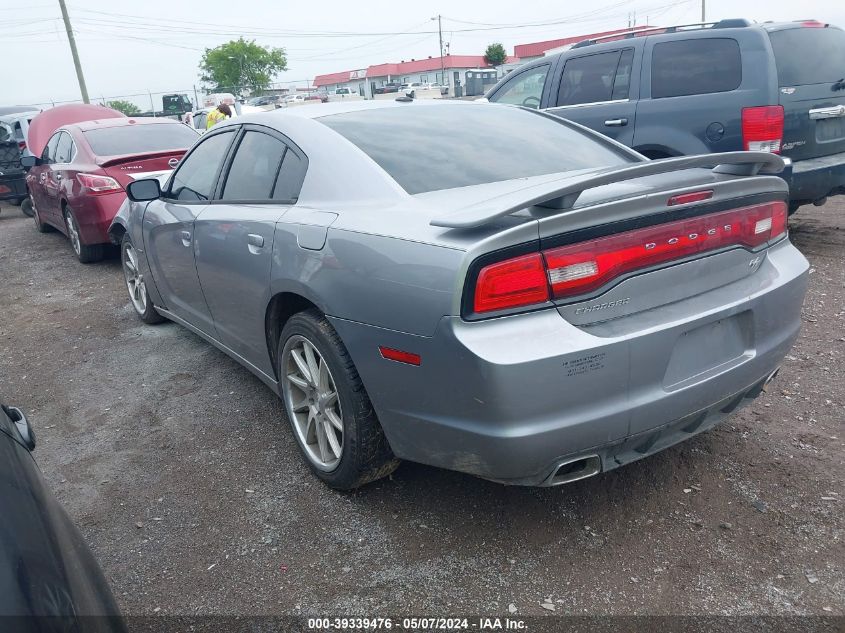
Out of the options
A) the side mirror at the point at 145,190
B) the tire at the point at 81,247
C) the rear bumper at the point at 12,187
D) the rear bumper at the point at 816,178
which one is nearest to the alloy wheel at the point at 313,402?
the side mirror at the point at 145,190

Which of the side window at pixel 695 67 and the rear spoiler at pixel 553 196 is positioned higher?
the side window at pixel 695 67

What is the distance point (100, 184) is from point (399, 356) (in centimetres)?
595

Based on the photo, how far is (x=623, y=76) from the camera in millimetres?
6434

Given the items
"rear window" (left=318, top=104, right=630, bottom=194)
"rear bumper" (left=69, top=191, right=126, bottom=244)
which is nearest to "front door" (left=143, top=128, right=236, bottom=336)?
"rear window" (left=318, top=104, right=630, bottom=194)

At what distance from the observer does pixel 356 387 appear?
2547mm

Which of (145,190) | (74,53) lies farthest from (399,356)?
(74,53)

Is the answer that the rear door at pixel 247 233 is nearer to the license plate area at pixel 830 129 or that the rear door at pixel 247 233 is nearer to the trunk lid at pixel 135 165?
the trunk lid at pixel 135 165

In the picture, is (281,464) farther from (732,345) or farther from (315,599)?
(732,345)

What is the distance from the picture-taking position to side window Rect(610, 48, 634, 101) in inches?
251

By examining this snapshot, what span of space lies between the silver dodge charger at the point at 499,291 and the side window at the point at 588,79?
11.9 feet

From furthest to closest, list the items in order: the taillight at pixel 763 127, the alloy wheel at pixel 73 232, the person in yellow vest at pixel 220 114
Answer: the person in yellow vest at pixel 220 114
the alloy wheel at pixel 73 232
the taillight at pixel 763 127

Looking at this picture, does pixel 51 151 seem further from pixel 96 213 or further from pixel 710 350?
pixel 710 350

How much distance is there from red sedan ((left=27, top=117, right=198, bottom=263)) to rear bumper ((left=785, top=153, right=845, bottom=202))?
5922 millimetres

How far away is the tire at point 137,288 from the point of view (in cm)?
527
